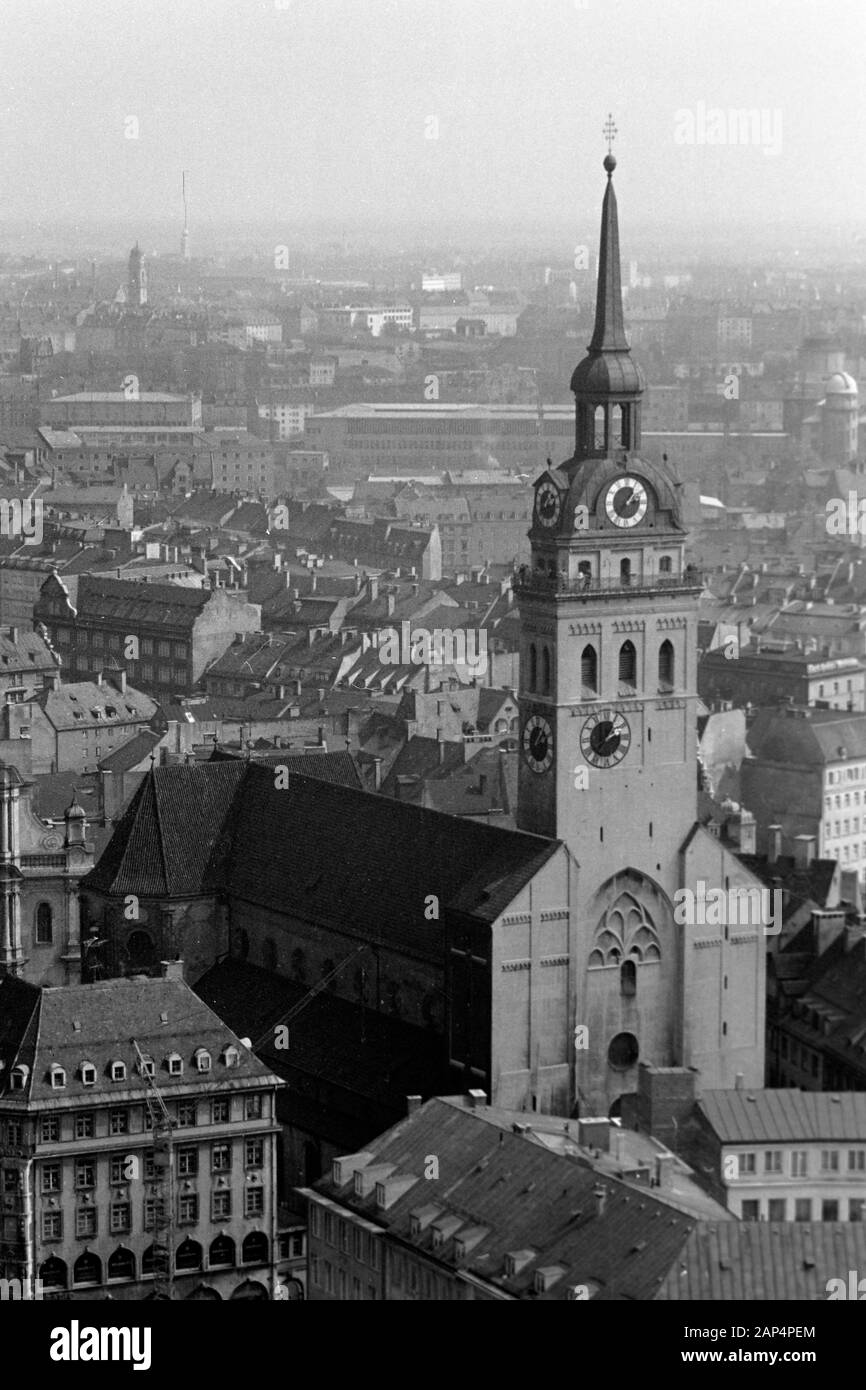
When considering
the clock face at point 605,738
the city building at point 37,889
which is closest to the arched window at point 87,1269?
the clock face at point 605,738

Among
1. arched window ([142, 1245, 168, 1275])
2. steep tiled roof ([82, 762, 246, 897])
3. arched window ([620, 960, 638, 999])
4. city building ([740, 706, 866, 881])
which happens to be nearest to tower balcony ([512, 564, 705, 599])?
arched window ([620, 960, 638, 999])

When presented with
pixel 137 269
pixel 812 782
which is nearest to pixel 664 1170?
pixel 812 782

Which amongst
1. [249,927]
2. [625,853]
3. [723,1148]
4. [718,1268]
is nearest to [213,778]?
[249,927]

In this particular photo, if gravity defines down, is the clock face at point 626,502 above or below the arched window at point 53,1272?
above

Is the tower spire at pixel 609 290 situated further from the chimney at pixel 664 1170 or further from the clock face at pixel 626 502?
the chimney at pixel 664 1170

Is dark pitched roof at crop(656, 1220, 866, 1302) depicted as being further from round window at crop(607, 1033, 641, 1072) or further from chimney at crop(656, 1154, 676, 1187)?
round window at crop(607, 1033, 641, 1072)

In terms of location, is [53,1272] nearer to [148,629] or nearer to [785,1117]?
[785,1117]

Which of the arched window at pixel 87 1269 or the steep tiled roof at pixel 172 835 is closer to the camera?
the arched window at pixel 87 1269
